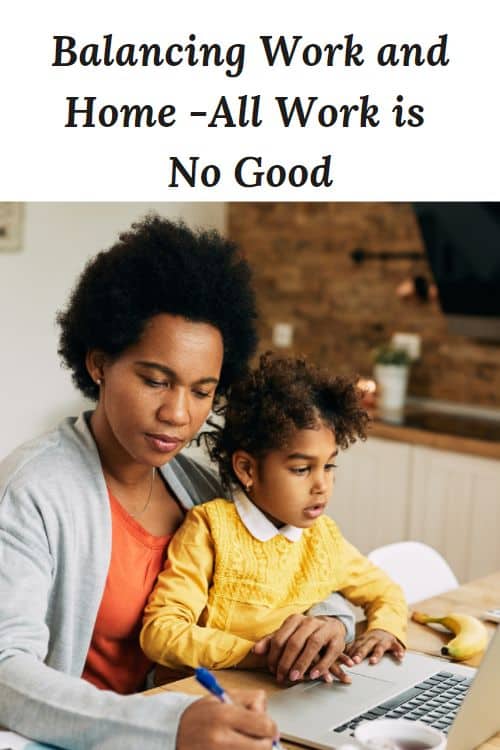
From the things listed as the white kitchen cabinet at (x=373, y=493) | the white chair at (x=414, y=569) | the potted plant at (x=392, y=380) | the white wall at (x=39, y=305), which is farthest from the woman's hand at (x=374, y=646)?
the white wall at (x=39, y=305)

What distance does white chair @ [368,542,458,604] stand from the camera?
197 centimetres

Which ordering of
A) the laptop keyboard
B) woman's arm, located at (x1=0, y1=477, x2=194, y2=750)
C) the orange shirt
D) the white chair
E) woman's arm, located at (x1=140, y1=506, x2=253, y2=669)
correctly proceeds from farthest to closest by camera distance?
1. the white chair
2. the orange shirt
3. woman's arm, located at (x1=140, y1=506, x2=253, y2=669)
4. the laptop keyboard
5. woman's arm, located at (x1=0, y1=477, x2=194, y2=750)

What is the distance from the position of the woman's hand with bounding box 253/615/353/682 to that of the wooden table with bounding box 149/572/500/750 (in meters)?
0.04

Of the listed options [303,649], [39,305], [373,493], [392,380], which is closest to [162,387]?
[303,649]

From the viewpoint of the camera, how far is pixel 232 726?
0.94m

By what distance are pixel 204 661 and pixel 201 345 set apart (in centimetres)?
43

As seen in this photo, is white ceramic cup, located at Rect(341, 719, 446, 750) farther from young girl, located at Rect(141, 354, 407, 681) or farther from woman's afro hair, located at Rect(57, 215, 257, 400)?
woman's afro hair, located at Rect(57, 215, 257, 400)

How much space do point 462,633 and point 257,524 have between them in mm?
382

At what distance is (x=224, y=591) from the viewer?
1377mm

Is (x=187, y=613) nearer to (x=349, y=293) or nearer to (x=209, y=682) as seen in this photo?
(x=209, y=682)

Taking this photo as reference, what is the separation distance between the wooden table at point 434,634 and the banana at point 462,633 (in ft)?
0.05

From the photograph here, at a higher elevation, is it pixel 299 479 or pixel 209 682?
pixel 299 479
